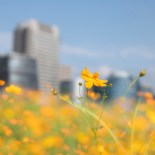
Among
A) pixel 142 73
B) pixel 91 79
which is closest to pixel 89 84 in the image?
pixel 91 79

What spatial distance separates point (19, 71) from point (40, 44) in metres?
82.7

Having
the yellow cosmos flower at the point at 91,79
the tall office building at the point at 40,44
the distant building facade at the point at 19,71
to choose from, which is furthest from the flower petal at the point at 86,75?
the tall office building at the point at 40,44

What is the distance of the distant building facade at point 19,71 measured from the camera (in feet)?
270

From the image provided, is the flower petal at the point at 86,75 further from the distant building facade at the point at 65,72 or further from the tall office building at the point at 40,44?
the distant building facade at the point at 65,72

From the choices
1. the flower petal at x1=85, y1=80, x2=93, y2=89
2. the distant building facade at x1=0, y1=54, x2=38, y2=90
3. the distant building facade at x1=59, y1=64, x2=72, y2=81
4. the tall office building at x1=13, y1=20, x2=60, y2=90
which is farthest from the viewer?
the distant building facade at x1=59, y1=64, x2=72, y2=81

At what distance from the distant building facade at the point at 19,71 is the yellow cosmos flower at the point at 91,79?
263ft

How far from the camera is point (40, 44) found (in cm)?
16550

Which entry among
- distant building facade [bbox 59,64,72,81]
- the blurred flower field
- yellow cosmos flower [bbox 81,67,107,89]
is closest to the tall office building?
distant building facade [bbox 59,64,72,81]

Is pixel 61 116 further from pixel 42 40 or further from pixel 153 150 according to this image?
Result: pixel 42 40

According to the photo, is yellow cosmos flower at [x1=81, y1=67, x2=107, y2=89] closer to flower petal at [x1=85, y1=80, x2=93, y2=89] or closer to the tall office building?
flower petal at [x1=85, y1=80, x2=93, y2=89]

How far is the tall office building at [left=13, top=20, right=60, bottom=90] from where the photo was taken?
529 feet

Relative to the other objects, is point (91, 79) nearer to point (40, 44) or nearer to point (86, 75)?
point (86, 75)

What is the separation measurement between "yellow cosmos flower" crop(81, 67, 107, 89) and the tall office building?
15492 cm

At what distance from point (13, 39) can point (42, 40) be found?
514 inches
